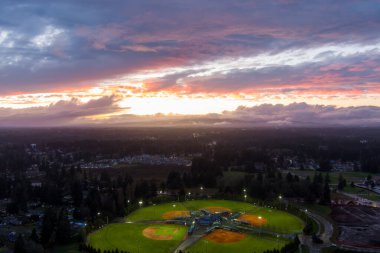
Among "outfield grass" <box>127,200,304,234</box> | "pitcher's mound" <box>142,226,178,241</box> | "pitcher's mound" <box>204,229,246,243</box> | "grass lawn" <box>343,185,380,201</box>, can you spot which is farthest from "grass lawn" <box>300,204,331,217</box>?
"pitcher's mound" <box>142,226,178,241</box>

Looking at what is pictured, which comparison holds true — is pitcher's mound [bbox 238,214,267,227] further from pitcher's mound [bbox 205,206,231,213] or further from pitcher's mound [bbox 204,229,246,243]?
pitcher's mound [bbox 204,229,246,243]

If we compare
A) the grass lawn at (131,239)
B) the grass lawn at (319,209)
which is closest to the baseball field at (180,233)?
the grass lawn at (131,239)

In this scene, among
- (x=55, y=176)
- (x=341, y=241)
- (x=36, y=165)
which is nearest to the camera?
(x=341, y=241)

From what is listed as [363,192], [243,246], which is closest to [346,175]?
[363,192]

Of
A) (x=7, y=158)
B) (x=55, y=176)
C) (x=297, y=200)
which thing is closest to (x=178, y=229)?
(x=297, y=200)

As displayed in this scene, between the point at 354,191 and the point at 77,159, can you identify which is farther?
the point at 77,159

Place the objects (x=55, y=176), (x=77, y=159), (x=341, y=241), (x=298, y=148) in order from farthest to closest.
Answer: (x=298, y=148) < (x=77, y=159) < (x=55, y=176) < (x=341, y=241)

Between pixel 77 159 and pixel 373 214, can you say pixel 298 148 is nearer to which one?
pixel 77 159
